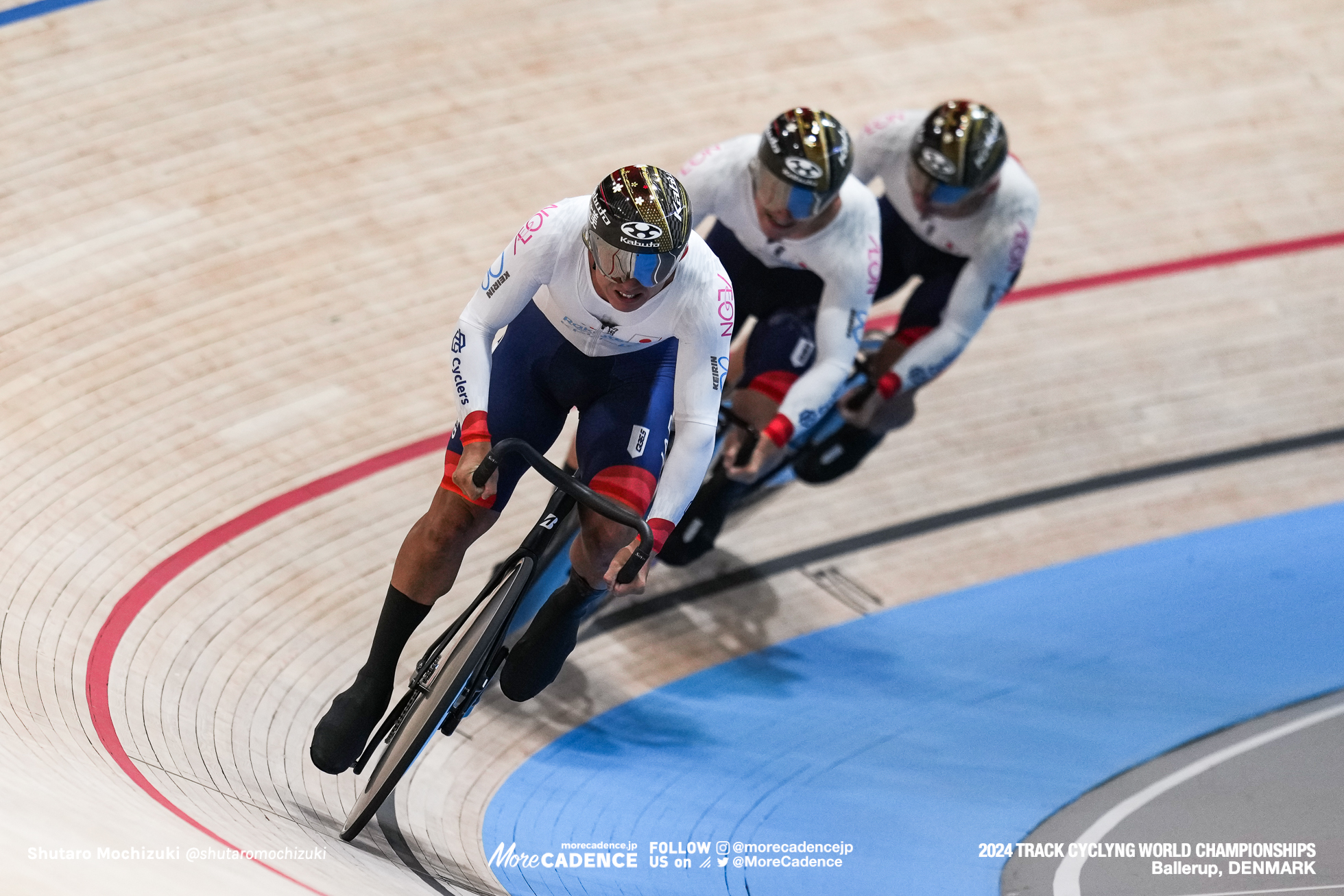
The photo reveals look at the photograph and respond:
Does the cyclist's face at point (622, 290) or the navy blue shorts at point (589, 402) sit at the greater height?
the cyclist's face at point (622, 290)

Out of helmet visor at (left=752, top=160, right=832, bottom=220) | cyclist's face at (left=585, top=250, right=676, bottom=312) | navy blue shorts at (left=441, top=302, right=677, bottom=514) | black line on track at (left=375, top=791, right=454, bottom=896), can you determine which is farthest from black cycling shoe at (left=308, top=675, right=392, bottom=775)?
helmet visor at (left=752, top=160, right=832, bottom=220)

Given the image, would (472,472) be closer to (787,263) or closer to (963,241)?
(787,263)

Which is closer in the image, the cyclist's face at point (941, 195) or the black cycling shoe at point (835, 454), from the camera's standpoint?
the cyclist's face at point (941, 195)

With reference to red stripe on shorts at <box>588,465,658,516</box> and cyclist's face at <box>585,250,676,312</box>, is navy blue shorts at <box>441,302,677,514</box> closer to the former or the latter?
red stripe on shorts at <box>588,465,658,516</box>

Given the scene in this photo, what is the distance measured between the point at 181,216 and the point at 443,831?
298 cm

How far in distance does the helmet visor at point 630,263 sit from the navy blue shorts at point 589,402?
34cm

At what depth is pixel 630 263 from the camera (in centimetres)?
285

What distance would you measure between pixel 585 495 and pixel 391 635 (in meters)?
0.62

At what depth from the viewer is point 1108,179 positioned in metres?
6.51

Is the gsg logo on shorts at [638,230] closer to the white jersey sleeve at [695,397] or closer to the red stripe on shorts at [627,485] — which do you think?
the white jersey sleeve at [695,397]

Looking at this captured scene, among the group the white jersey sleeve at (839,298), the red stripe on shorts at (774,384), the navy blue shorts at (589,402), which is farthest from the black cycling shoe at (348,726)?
the red stripe on shorts at (774,384)

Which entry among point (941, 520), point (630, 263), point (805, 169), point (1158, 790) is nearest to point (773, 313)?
point (805, 169)

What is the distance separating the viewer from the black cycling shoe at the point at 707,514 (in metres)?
4.37

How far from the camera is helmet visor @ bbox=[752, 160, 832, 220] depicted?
366cm
